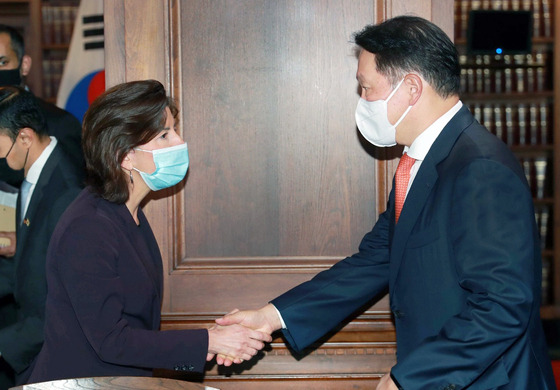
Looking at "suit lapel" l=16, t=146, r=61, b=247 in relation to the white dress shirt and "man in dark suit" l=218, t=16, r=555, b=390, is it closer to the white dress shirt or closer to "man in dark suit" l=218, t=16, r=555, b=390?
the white dress shirt

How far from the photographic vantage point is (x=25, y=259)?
2221 millimetres

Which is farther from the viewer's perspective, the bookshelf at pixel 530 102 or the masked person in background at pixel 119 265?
the bookshelf at pixel 530 102

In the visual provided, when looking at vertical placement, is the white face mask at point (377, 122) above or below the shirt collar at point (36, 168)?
above

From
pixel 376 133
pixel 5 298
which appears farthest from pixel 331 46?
pixel 5 298

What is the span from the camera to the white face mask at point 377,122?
175 cm

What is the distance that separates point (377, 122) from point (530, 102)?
4.05m

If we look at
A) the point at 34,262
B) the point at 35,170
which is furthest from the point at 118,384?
the point at 35,170

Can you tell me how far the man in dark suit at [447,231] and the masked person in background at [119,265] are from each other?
0.51 metres

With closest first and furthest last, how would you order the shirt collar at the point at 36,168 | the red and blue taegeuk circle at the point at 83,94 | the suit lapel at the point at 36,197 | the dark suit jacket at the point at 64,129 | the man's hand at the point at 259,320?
the man's hand at the point at 259,320, the suit lapel at the point at 36,197, the shirt collar at the point at 36,168, the dark suit jacket at the point at 64,129, the red and blue taegeuk circle at the point at 83,94

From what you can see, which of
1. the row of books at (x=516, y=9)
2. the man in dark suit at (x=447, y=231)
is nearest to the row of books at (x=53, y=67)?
the row of books at (x=516, y=9)

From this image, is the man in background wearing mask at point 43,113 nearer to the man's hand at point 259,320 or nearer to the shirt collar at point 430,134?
the man's hand at point 259,320

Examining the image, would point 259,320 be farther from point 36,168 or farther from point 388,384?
point 36,168

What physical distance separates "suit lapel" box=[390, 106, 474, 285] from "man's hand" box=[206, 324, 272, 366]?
19.7 inches

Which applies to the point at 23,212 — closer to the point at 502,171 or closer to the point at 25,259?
the point at 25,259
